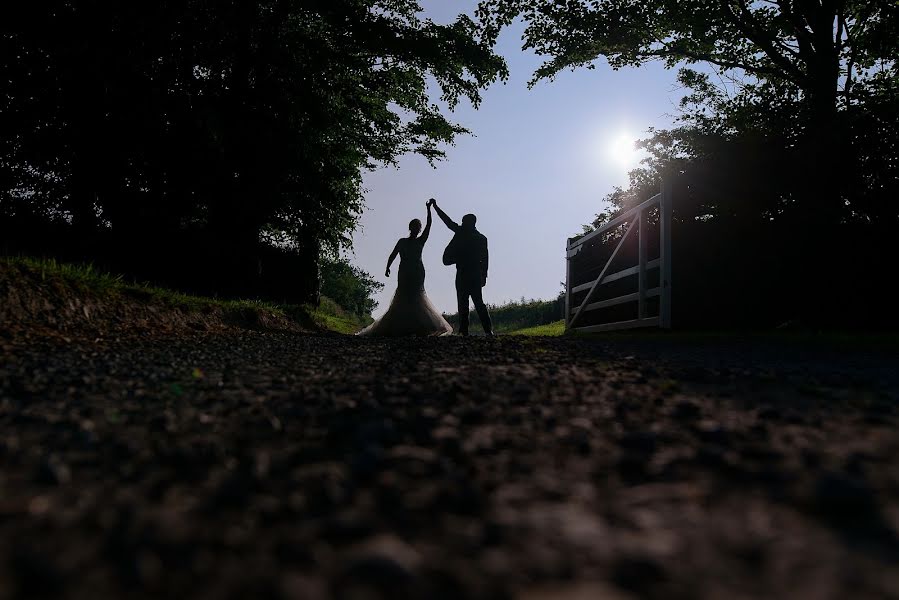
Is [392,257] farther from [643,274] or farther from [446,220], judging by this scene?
[643,274]

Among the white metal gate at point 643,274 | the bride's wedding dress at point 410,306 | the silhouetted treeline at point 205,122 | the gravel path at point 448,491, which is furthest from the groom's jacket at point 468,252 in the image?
the gravel path at point 448,491

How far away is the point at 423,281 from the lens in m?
14.2

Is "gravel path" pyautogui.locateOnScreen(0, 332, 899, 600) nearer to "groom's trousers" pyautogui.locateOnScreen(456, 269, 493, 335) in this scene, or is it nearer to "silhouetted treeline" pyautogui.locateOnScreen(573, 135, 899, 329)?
"silhouetted treeline" pyautogui.locateOnScreen(573, 135, 899, 329)

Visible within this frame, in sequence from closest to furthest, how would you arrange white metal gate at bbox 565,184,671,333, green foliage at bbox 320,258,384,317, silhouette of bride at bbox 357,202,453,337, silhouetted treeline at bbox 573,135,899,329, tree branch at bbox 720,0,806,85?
1. silhouetted treeline at bbox 573,135,899,329
2. white metal gate at bbox 565,184,671,333
3. silhouette of bride at bbox 357,202,453,337
4. tree branch at bbox 720,0,806,85
5. green foliage at bbox 320,258,384,317

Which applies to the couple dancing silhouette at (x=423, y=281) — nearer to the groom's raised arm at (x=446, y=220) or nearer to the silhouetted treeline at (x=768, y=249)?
the groom's raised arm at (x=446, y=220)

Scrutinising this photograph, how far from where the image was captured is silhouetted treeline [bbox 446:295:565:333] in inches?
1079

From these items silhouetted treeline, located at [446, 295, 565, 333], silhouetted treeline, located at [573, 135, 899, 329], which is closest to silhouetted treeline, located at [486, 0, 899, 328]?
silhouetted treeline, located at [573, 135, 899, 329]

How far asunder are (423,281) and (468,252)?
209 cm

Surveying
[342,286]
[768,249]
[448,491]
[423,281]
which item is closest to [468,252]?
[423,281]

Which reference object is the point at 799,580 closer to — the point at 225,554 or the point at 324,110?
the point at 225,554

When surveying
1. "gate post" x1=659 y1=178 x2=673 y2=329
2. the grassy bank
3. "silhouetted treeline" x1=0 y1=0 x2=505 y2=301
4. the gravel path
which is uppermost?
"silhouetted treeline" x1=0 y1=0 x2=505 y2=301

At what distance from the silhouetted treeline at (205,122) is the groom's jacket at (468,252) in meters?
6.41

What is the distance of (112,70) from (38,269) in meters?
6.68

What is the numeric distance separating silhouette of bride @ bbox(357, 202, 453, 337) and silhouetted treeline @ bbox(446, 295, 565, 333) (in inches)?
523
